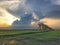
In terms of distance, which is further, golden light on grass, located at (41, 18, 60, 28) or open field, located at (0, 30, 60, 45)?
golden light on grass, located at (41, 18, 60, 28)

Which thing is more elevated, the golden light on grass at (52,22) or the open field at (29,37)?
the golden light on grass at (52,22)

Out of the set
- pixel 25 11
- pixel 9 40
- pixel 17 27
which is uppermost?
pixel 25 11

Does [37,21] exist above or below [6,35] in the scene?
above

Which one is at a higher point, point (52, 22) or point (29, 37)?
point (52, 22)

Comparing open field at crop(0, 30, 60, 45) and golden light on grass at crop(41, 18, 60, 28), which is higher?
golden light on grass at crop(41, 18, 60, 28)

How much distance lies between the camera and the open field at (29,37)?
14.3 ft

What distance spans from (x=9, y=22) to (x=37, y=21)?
64 centimetres

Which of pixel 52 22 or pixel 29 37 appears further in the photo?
pixel 52 22

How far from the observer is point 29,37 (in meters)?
4.42

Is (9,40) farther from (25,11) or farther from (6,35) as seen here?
(25,11)

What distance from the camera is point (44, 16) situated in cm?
457

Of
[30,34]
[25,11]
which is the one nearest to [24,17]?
[25,11]

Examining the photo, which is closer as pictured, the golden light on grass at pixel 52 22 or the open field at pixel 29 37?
the open field at pixel 29 37

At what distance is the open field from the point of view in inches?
171
